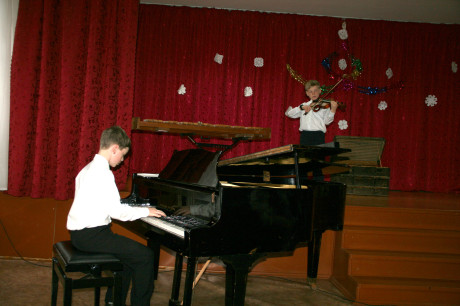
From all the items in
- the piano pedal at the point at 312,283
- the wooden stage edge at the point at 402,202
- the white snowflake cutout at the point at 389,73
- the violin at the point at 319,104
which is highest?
the white snowflake cutout at the point at 389,73

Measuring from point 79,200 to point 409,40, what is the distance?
5.39 metres

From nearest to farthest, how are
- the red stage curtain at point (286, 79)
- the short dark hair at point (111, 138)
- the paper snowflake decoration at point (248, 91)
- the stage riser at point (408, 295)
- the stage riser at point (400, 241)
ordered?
the short dark hair at point (111, 138) < the stage riser at point (408, 295) < the stage riser at point (400, 241) < the red stage curtain at point (286, 79) < the paper snowflake decoration at point (248, 91)

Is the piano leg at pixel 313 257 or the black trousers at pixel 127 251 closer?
the black trousers at pixel 127 251

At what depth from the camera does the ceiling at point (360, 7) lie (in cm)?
481

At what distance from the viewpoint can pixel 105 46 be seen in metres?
3.61

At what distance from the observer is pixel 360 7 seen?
4.96 m

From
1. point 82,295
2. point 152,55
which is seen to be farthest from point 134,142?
point 82,295

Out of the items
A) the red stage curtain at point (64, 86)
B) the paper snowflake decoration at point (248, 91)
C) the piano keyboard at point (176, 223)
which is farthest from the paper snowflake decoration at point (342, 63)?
the piano keyboard at point (176, 223)

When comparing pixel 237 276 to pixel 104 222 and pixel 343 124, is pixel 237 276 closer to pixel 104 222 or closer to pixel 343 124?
pixel 104 222

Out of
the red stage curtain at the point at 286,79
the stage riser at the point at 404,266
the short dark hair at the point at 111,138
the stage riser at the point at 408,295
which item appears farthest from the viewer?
the red stage curtain at the point at 286,79

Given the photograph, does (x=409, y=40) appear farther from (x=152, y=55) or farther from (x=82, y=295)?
(x=82, y=295)

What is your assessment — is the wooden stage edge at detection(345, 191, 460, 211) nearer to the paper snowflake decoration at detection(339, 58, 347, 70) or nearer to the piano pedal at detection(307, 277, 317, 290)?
the piano pedal at detection(307, 277, 317, 290)

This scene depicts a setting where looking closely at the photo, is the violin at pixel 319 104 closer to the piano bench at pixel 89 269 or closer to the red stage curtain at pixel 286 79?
the red stage curtain at pixel 286 79

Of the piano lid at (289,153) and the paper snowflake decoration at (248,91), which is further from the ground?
the paper snowflake decoration at (248,91)
